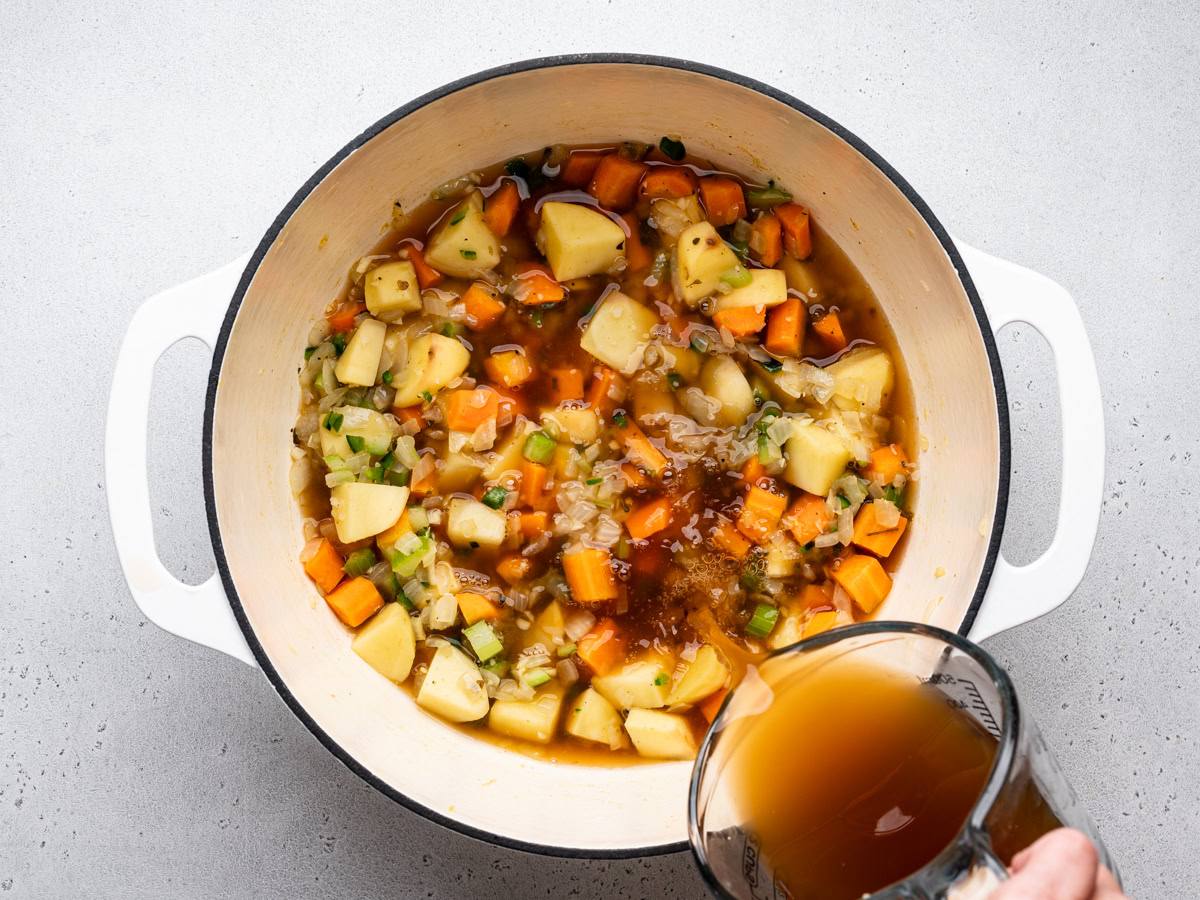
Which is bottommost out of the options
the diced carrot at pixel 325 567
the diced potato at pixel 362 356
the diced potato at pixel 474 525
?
the diced carrot at pixel 325 567

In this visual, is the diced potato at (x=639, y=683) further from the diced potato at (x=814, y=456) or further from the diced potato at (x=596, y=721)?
the diced potato at (x=814, y=456)

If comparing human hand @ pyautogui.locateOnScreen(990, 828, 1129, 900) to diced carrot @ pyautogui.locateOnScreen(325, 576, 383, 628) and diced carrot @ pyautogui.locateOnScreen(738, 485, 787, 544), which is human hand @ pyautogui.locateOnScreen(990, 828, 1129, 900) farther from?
diced carrot @ pyautogui.locateOnScreen(325, 576, 383, 628)

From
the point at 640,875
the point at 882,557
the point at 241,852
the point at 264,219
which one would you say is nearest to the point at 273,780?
the point at 241,852

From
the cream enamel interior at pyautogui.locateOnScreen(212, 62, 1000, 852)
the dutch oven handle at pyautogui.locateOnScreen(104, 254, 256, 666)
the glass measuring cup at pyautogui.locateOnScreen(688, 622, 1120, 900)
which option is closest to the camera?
the glass measuring cup at pyautogui.locateOnScreen(688, 622, 1120, 900)

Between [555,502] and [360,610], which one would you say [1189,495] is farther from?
[360,610]

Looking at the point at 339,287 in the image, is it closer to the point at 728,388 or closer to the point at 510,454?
the point at 510,454

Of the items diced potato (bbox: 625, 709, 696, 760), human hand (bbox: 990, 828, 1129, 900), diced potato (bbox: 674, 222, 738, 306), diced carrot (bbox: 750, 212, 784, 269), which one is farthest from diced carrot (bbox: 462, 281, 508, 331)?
human hand (bbox: 990, 828, 1129, 900)

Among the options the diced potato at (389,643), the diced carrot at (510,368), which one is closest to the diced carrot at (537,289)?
the diced carrot at (510,368)
